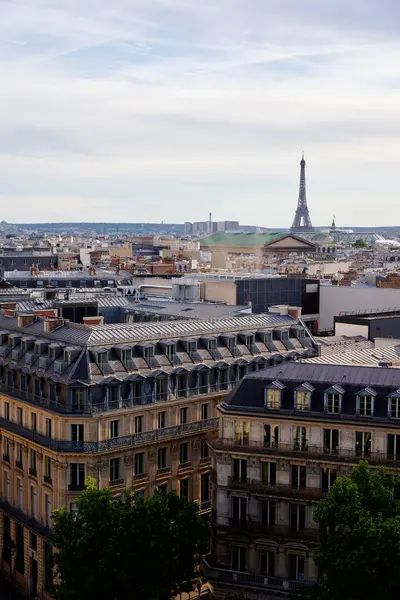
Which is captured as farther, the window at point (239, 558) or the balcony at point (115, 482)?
the balcony at point (115, 482)

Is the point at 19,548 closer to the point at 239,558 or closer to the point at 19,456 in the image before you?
the point at 19,456

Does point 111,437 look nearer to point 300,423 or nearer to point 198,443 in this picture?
point 198,443

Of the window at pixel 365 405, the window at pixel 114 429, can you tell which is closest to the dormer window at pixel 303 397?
the window at pixel 365 405

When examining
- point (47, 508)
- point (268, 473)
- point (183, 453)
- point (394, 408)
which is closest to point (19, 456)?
point (47, 508)

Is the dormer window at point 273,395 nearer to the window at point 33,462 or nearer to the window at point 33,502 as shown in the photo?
the window at point 33,462

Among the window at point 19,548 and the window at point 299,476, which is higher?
the window at point 299,476

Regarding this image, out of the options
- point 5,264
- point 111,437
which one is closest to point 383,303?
point 111,437
